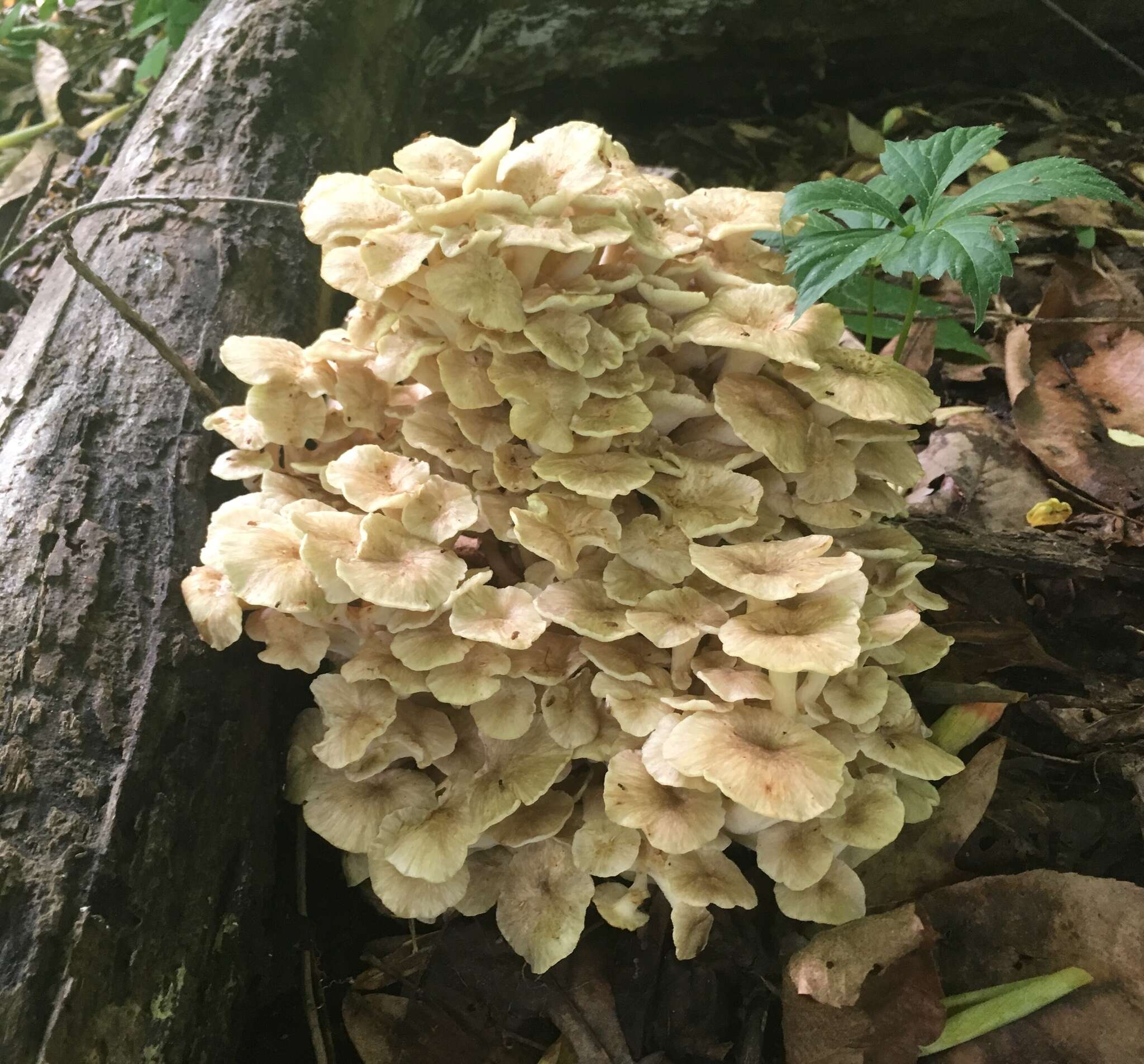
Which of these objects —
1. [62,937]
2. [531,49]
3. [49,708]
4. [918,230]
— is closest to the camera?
[62,937]

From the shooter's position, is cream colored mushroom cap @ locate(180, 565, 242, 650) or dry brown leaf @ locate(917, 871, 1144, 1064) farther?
cream colored mushroom cap @ locate(180, 565, 242, 650)

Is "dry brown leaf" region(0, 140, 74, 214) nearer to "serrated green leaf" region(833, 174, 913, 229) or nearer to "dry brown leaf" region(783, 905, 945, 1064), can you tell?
"serrated green leaf" region(833, 174, 913, 229)

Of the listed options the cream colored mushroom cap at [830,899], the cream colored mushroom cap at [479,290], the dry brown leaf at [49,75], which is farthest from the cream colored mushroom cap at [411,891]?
the dry brown leaf at [49,75]

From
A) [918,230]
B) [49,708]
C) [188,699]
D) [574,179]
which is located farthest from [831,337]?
[49,708]

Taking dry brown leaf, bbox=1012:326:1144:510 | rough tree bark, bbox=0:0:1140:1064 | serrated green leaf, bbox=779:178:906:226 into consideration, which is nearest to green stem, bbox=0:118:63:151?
rough tree bark, bbox=0:0:1140:1064

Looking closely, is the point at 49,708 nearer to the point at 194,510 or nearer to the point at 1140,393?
the point at 194,510

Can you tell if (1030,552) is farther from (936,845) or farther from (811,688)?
(811,688)

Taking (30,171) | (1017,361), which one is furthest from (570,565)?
(30,171)
